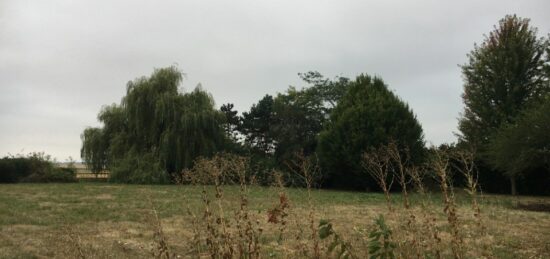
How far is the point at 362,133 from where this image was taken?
23891 millimetres

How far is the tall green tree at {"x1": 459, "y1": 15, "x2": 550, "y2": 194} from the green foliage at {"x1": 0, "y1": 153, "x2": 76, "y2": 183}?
2656 cm

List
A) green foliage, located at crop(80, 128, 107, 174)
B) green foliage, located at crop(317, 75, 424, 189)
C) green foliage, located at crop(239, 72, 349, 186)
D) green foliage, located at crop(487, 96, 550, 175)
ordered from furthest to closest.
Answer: green foliage, located at crop(239, 72, 349, 186)
green foliage, located at crop(80, 128, 107, 174)
green foliage, located at crop(317, 75, 424, 189)
green foliage, located at crop(487, 96, 550, 175)

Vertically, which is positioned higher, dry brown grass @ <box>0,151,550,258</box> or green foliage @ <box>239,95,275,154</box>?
green foliage @ <box>239,95,275,154</box>

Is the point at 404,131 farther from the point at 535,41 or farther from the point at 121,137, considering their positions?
the point at 121,137

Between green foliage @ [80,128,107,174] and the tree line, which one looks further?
green foliage @ [80,128,107,174]

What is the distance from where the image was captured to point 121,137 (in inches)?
1111

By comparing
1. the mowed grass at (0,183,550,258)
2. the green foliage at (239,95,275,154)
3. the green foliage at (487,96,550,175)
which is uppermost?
the green foliage at (239,95,275,154)

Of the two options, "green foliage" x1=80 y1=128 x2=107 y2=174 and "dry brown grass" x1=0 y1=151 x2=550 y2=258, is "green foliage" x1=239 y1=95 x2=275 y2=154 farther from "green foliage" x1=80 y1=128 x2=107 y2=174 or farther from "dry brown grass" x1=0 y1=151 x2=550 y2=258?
"dry brown grass" x1=0 y1=151 x2=550 y2=258

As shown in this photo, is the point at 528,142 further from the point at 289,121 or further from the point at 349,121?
the point at 289,121

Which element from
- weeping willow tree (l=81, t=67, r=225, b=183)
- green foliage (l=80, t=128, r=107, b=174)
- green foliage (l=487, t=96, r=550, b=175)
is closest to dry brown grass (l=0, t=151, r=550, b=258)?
green foliage (l=487, t=96, r=550, b=175)

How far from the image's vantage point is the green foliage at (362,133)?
23781 mm

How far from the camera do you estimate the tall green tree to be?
83.0ft

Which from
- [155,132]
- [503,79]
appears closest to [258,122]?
[155,132]

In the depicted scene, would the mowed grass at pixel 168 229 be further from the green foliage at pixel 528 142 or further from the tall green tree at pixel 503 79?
the tall green tree at pixel 503 79
